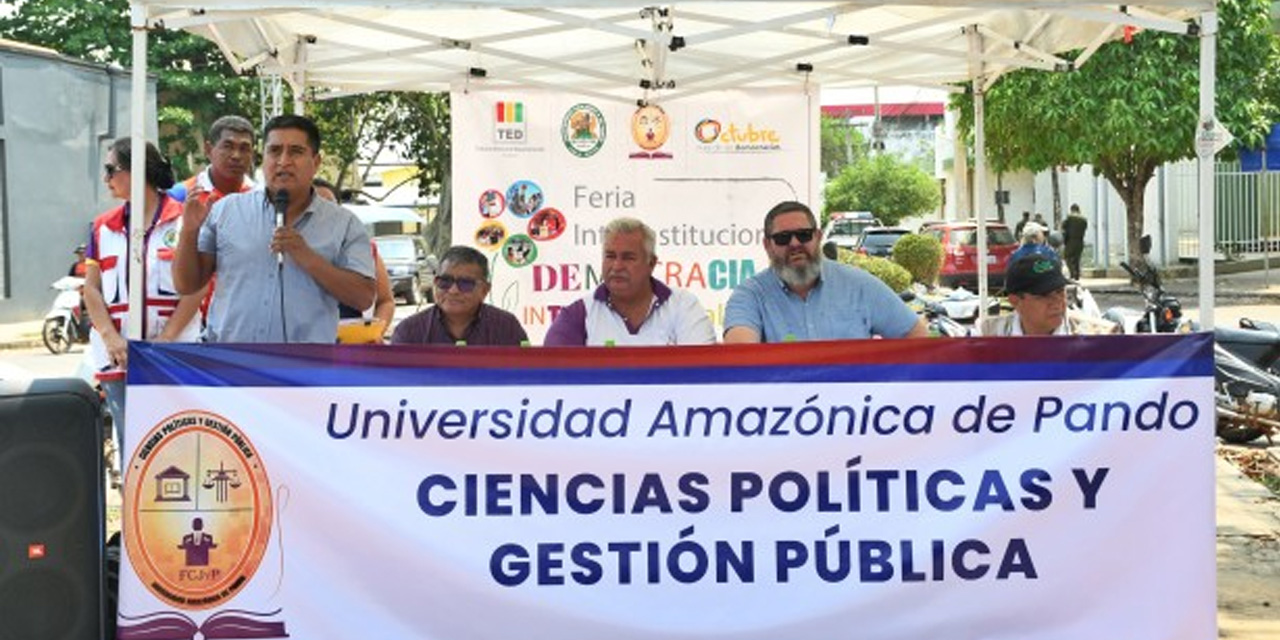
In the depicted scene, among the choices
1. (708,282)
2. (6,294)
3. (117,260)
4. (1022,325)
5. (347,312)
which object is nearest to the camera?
(1022,325)

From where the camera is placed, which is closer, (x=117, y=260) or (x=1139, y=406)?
(x=1139, y=406)

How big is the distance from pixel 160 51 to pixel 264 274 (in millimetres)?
36245

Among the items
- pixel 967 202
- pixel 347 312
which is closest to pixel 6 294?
pixel 347 312

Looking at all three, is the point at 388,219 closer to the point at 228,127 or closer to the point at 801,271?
the point at 228,127

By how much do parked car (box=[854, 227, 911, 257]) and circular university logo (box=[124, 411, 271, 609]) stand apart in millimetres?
30069

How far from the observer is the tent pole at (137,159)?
574 centimetres

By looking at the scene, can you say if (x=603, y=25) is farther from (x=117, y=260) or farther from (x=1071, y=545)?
(x=1071, y=545)

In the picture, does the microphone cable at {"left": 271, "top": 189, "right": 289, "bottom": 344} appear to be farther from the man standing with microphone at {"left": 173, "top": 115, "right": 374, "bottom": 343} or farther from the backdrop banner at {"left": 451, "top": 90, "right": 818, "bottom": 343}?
the backdrop banner at {"left": 451, "top": 90, "right": 818, "bottom": 343}

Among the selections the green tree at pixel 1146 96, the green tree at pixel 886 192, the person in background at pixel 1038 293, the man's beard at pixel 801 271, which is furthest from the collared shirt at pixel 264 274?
the green tree at pixel 886 192

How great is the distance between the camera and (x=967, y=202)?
197 feet

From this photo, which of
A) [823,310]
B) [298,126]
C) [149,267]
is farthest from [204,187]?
[823,310]

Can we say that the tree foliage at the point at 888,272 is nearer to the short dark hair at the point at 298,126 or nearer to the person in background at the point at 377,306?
the person in background at the point at 377,306

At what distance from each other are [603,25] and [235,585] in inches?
107

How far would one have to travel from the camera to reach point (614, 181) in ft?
35.6
